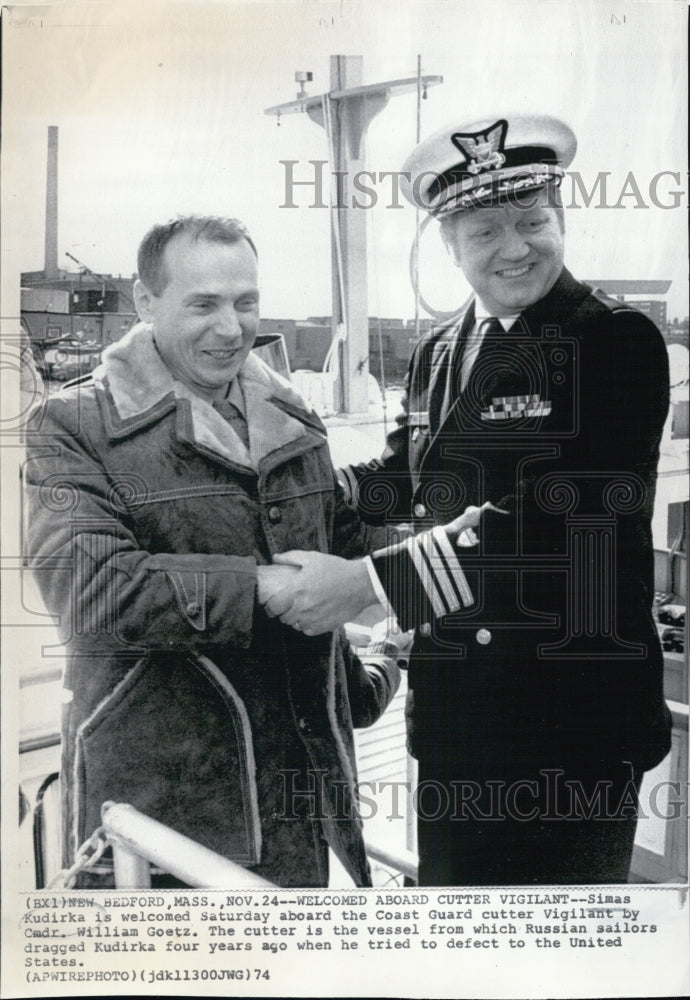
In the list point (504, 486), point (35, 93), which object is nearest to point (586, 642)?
point (504, 486)

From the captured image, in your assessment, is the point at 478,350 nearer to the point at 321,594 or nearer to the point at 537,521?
the point at 537,521

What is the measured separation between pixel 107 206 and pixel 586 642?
1334 mm

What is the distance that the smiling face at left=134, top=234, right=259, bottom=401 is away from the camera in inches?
79.0

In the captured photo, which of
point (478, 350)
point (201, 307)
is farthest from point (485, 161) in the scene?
point (201, 307)

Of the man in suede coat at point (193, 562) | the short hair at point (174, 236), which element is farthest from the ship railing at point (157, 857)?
the short hair at point (174, 236)

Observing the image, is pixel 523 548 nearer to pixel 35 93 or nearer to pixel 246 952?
pixel 246 952

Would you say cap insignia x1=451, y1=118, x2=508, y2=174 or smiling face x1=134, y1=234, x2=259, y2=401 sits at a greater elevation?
cap insignia x1=451, y1=118, x2=508, y2=174

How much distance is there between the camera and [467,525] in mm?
2043

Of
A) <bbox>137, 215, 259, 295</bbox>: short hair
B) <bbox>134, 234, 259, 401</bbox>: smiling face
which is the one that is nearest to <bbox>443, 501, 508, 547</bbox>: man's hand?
<bbox>134, 234, 259, 401</bbox>: smiling face

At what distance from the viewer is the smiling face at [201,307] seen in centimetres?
201

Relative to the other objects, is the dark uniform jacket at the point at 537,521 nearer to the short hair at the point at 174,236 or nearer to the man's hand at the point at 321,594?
the man's hand at the point at 321,594

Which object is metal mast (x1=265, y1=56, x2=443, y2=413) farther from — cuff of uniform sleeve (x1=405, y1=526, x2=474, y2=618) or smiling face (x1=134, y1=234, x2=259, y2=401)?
cuff of uniform sleeve (x1=405, y1=526, x2=474, y2=618)

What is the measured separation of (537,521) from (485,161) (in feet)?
2.41

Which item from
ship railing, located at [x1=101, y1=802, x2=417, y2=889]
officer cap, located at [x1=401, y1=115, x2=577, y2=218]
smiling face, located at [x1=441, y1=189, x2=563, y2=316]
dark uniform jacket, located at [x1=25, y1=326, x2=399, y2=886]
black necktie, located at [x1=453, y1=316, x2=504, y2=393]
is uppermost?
officer cap, located at [x1=401, y1=115, x2=577, y2=218]
